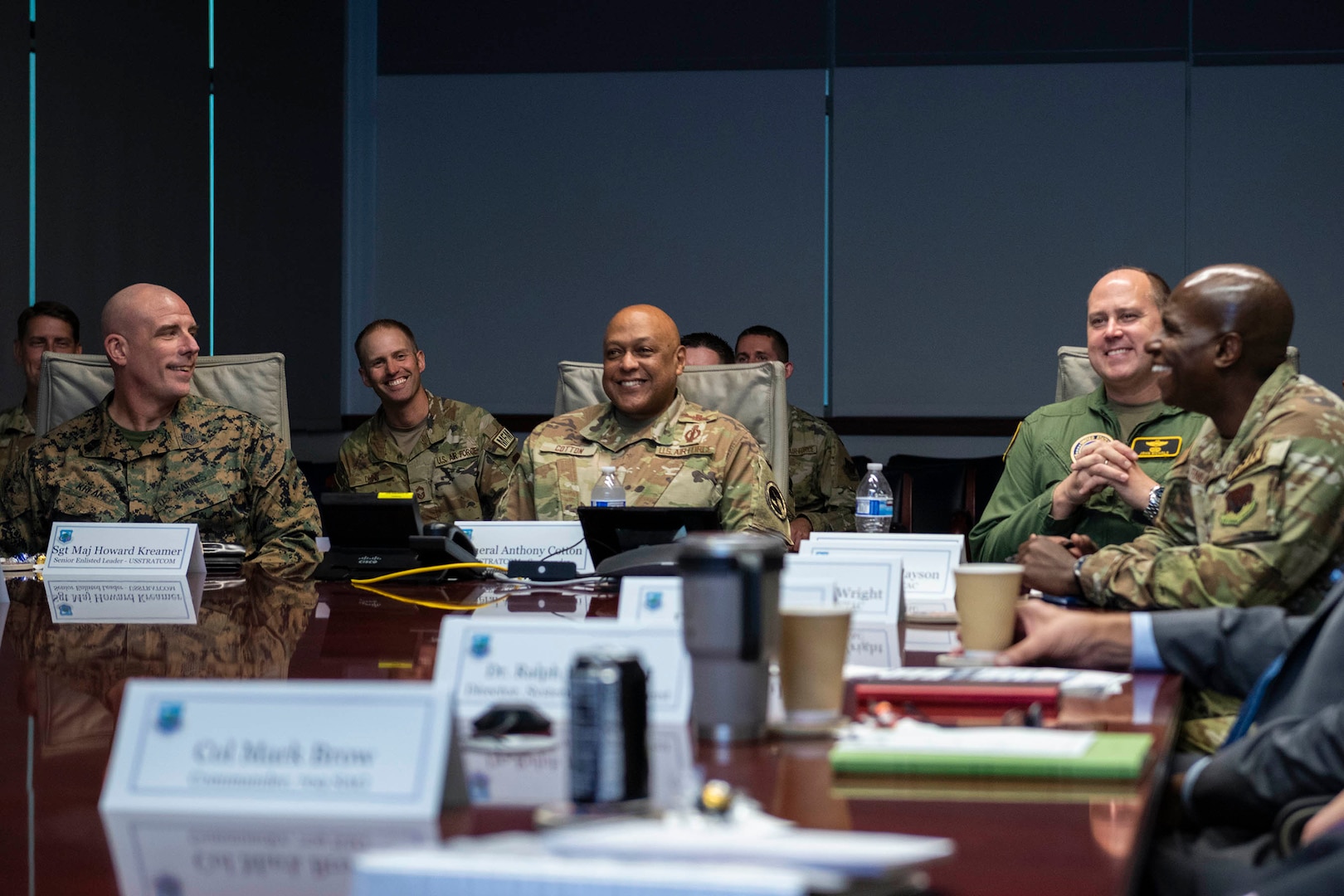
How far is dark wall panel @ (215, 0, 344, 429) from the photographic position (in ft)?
19.0

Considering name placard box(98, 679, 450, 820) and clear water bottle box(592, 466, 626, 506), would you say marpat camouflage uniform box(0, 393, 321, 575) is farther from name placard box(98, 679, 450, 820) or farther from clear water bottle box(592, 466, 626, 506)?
name placard box(98, 679, 450, 820)

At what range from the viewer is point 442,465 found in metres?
4.86

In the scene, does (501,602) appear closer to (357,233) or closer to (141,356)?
(141,356)

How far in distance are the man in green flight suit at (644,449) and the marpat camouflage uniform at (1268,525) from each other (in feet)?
5.02

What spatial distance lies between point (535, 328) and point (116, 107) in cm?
231

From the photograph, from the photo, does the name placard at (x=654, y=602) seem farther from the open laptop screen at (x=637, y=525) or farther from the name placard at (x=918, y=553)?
the open laptop screen at (x=637, y=525)

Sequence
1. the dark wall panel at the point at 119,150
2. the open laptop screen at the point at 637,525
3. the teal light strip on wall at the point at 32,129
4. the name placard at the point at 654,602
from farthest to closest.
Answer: the dark wall panel at the point at 119,150 < the teal light strip on wall at the point at 32,129 < the open laptop screen at the point at 637,525 < the name placard at the point at 654,602

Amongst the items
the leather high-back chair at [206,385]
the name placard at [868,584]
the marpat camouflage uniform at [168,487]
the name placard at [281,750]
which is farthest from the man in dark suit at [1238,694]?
the leather high-back chair at [206,385]

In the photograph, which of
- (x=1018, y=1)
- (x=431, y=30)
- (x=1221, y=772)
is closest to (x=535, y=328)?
(x=431, y=30)

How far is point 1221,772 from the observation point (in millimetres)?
1274

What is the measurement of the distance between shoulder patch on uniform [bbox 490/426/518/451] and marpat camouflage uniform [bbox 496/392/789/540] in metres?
1.31

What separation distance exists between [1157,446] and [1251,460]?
4.15 feet

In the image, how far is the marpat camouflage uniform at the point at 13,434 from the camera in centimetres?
439

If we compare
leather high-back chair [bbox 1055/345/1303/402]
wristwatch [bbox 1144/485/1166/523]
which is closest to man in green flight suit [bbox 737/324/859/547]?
leather high-back chair [bbox 1055/345/1303/402]
